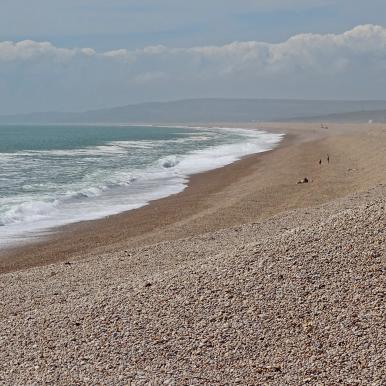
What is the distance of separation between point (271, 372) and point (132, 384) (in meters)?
1.57

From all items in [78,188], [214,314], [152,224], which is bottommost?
[78,188]

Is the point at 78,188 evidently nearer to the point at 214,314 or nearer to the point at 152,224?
the point at 152,224

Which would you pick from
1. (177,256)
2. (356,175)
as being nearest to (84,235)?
(177,256)

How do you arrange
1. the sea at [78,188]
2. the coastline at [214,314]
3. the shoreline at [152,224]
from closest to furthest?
the coastline at [214,314], the shoreline at [152,224], the sea at [78,188]

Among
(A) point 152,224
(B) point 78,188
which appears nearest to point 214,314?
(A) point 152,224

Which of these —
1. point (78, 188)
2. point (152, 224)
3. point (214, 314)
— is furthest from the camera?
point (78, 188)

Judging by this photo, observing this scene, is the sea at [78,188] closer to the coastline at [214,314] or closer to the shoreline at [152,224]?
the shoreline at [152,224]

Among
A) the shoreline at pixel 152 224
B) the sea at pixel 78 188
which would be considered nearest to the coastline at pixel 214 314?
the shoreline at pixel 152 224

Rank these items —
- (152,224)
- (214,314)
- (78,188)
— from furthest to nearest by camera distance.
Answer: (78,188) < (152,224) < (214,314)

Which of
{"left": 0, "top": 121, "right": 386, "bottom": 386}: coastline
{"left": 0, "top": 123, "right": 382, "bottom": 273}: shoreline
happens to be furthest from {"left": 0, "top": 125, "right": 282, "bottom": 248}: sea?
{"left": 0, "top": 121, "right": 386, "bottom": 386}: coastline

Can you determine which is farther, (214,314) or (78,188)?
(78,188)

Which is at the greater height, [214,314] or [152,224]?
[214,314]

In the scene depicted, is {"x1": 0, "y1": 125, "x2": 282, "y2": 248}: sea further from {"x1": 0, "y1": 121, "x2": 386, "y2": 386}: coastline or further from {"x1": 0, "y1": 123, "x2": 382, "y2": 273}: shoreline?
{"x1": 0, "y1": 121, "x2": 386, "y2": 386}: coastline

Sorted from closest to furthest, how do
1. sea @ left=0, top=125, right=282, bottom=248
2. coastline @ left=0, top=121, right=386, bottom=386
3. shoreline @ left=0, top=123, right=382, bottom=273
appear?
coastline @ left=0, top=121, right=386, bottom=386, shoreline @ left=0, top=123, right=382, bottom=273, sea @ left=0, top=125, right=282, bottom=248
